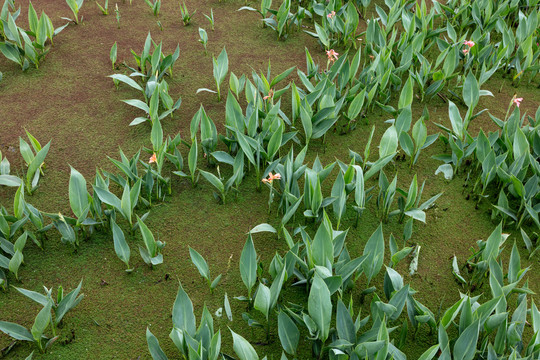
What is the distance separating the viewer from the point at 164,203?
8.37 ft

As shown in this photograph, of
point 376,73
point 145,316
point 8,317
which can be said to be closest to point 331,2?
point 376,73

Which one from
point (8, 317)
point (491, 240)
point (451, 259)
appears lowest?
point (8, 317)

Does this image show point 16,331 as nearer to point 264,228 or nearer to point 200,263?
point 200,263

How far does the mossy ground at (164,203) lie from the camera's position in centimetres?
204

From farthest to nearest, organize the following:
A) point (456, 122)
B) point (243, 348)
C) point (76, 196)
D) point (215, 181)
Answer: point (456, 122) → point (215, 181) → point (76, 196) → point (243, 348)

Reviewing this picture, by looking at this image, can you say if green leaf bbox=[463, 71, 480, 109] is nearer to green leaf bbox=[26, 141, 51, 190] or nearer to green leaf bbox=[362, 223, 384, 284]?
green leaf bbox=[362, 223, 384, 284]

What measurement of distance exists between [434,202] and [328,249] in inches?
35.3

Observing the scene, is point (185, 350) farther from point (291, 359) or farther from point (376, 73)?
point (376, 73)

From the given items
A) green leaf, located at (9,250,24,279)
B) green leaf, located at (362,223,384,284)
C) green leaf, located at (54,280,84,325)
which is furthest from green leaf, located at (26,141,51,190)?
green leaf, located at (362,223,384,284)

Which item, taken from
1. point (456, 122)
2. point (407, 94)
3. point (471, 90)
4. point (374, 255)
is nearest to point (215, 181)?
point (374, 255)

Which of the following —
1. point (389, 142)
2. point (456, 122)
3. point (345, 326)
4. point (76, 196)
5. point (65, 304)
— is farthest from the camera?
point (456, 122)

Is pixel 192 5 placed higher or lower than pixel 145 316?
higher

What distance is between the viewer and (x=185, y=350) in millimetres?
1769

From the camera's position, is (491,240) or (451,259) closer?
(491,240)
